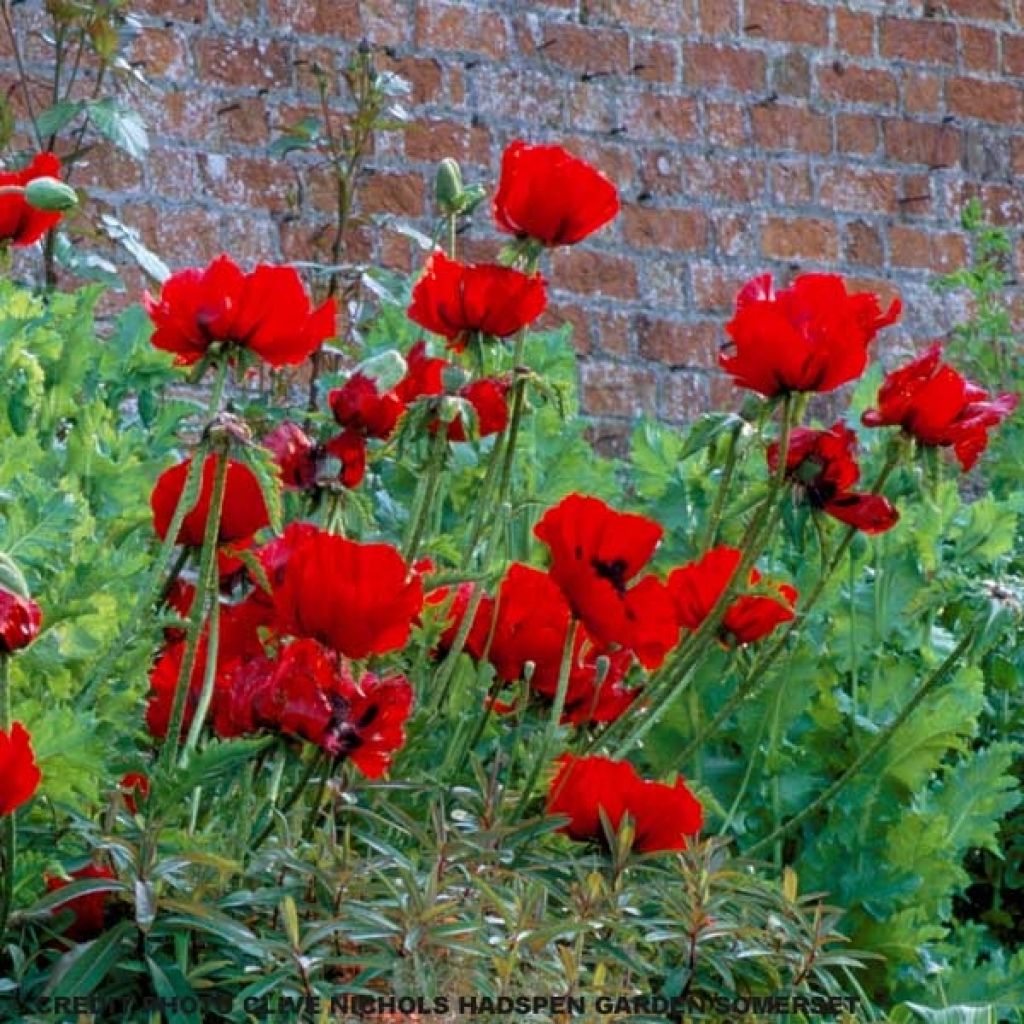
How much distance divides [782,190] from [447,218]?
Result: 2.43 meters

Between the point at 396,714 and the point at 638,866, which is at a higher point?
the point at 396,714

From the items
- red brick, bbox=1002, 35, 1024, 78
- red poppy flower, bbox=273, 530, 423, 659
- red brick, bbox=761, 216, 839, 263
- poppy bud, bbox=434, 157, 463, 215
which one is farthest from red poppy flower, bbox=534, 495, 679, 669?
red brick, bbox=1002, 35, 1024, 78

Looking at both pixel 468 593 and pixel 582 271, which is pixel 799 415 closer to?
pixel 468 593

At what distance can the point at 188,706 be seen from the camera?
66.7 inches

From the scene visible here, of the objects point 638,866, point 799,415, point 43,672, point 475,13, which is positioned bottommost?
point 638,866

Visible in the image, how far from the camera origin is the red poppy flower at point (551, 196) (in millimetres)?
1728

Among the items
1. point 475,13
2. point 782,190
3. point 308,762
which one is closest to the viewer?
point 308,762

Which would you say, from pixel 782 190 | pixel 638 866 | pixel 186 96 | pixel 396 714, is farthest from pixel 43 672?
pixel 782 190

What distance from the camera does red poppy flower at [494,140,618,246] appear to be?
173 cm

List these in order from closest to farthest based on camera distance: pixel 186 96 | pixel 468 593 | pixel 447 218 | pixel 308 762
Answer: pixel 308 762 < pixel 468 593 < pixel 447 218 < pixel 186 96

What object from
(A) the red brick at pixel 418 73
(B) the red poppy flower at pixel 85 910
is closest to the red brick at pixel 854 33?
(A) the red brick at pixel 418 73

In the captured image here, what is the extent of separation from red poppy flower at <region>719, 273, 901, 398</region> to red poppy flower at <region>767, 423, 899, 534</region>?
4.2 inches

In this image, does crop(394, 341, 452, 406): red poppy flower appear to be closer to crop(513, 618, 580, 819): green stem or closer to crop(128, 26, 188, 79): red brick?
crop(513, 618, 580, 819): green stem

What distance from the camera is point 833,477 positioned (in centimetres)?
178
